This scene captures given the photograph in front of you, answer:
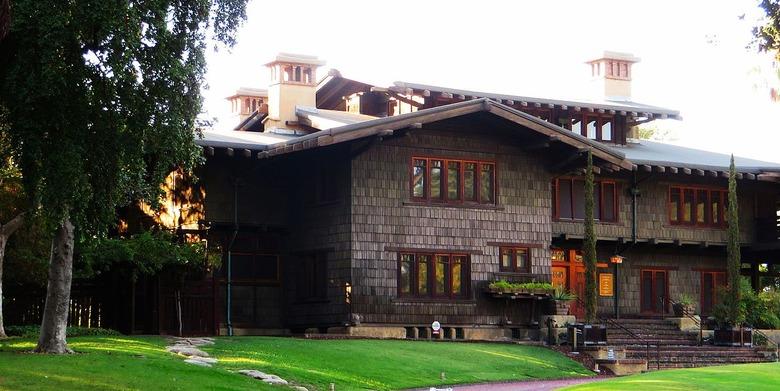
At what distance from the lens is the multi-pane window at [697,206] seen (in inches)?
1891

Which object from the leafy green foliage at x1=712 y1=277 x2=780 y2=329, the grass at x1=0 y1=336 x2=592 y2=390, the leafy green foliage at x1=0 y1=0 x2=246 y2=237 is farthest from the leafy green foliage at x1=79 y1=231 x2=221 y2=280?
the leafy green foliage at x1=712 y1=277 x2=780 y2=329

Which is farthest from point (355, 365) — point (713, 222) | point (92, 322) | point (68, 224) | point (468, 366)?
point (713, 222)

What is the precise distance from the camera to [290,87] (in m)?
46.8

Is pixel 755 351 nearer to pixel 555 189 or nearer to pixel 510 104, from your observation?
pixel 555 189

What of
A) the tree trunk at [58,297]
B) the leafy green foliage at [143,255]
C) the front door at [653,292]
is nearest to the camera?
the tree trunk at [58,297]

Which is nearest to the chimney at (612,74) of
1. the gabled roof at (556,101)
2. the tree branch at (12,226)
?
the gabled roof at (556,101)

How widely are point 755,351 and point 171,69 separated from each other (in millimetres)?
23544

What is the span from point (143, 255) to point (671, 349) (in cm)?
1640

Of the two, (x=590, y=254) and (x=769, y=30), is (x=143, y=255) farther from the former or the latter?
(x=769, y=30)

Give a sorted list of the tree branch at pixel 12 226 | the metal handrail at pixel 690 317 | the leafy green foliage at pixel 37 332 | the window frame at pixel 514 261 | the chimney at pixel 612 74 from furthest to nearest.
→ the chimney at pixel 612 74 < the metal handrail at pixel 690 317 < the window frame at pixel 514 261 < the leafy green foliage at pixel 37 332 < the tree branch at pixel 12 226

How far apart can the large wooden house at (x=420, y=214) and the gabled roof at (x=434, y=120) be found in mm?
45

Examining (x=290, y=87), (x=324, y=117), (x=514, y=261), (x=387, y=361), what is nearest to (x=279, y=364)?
(x=387, y=361)

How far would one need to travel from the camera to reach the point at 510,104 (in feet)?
158

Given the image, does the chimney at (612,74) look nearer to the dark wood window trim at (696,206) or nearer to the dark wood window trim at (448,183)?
the dark wood window trim at (696,206)
